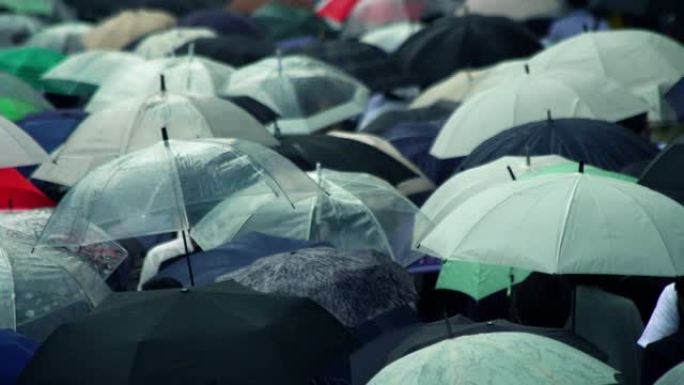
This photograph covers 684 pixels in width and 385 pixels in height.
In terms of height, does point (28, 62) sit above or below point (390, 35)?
above

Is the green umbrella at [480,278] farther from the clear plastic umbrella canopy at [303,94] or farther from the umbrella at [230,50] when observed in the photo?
the umbrella at [230,50]

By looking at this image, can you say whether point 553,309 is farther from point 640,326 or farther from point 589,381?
point 589,381

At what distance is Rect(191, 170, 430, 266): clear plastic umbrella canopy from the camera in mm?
8555

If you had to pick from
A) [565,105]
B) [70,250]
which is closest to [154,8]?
[565,105]

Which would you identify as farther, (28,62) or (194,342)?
(28,62)

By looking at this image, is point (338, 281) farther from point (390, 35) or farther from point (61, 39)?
point (61, 39)

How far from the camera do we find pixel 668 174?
8.15m

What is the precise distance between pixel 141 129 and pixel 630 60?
3.58 metres

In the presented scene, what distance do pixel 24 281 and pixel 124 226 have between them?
Result: 20.1 inches

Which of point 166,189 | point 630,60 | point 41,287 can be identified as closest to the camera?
point 41,287

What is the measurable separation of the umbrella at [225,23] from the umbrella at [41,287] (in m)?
10.9

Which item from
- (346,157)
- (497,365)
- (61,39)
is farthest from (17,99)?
(497,365)

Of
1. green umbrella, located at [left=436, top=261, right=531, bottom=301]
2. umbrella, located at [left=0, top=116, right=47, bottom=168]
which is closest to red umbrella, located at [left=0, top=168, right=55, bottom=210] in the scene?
umbrella, located at [left=0, top=116, right=47, bottom=168]

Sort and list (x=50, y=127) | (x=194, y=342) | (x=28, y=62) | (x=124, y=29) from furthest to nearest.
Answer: (x=124, y=29) → (x=28, y=62) → (x=50, y=127) → (x=194, y=342)
